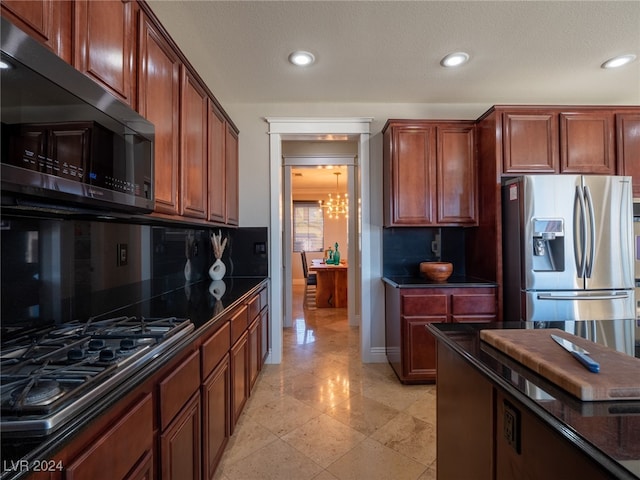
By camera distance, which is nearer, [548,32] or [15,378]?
[15,378]

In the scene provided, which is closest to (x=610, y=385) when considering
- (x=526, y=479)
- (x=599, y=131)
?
(x=526, y=479)

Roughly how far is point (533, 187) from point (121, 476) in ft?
9.20

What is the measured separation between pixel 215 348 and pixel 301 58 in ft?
6.95

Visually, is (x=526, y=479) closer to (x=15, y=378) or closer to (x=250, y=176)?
(x=15, y=378)

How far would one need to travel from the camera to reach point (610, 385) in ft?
2.23

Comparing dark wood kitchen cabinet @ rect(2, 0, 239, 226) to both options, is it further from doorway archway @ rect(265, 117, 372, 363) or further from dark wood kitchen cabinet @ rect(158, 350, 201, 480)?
dark wood kitchen cabinet @ rect(158, 350, 201, 480)

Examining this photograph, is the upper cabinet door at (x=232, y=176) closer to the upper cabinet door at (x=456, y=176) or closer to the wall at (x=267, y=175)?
the wall at (x=267, y=175)

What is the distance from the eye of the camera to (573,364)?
0.79 metres

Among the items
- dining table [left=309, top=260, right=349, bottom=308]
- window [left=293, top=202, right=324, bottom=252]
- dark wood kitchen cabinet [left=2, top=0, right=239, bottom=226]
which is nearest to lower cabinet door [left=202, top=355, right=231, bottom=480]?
dark wood kitchen cabinet [left=2, top=0, right=239, bottom=226]

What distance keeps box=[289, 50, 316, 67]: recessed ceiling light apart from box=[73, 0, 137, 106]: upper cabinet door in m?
1.23

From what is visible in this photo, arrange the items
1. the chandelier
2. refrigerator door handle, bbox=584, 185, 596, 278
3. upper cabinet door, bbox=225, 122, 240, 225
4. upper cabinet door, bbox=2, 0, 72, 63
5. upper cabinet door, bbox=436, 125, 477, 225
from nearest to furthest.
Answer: upper cabinet door, bbox=2, 0, 72, 63
refrigerator door handle, bbox=584, 185, 596, 278
upper cabinet door, bbox=225, 122, 240, 225
upper cabinet door, bbox=436, 125, 477, 225
the chandelier

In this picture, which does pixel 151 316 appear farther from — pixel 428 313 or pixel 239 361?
pixel 428 313

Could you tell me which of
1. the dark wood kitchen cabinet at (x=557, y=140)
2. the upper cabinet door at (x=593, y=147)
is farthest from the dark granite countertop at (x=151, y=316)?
the upper cabinet door at (x=593, y=147)

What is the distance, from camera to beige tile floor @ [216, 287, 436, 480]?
1664 mm
